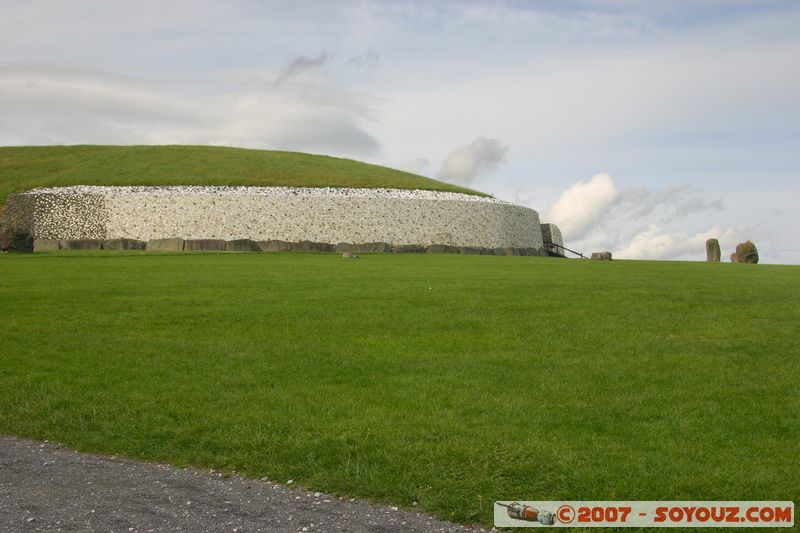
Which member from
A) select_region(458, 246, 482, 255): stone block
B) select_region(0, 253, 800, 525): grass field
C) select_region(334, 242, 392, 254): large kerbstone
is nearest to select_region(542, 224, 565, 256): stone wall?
select_region(458, 246, 482, 255): stone block

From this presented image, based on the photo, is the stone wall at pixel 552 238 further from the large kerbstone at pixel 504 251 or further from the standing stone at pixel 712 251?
the standing stone at pixel 712 251

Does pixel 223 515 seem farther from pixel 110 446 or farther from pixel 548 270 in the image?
pixel 548 270

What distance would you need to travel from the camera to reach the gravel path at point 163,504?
671 cm

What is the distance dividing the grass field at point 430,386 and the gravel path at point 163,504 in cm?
36

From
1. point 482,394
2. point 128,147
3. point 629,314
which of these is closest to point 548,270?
point 629,314

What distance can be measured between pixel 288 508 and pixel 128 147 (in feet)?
212

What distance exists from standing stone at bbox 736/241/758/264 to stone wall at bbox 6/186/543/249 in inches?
590

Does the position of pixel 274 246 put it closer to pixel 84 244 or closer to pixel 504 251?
pixel 84 244

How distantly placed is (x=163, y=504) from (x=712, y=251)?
4382 cm

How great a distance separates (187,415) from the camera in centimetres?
1005

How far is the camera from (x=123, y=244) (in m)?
44.2

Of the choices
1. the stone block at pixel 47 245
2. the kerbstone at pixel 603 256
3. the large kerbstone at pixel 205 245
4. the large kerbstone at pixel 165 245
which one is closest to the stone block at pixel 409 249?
the large kerbstone at pixel 205 245

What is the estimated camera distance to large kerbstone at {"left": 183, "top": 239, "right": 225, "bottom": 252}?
137ft

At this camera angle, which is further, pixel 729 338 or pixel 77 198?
pixel 77 198
